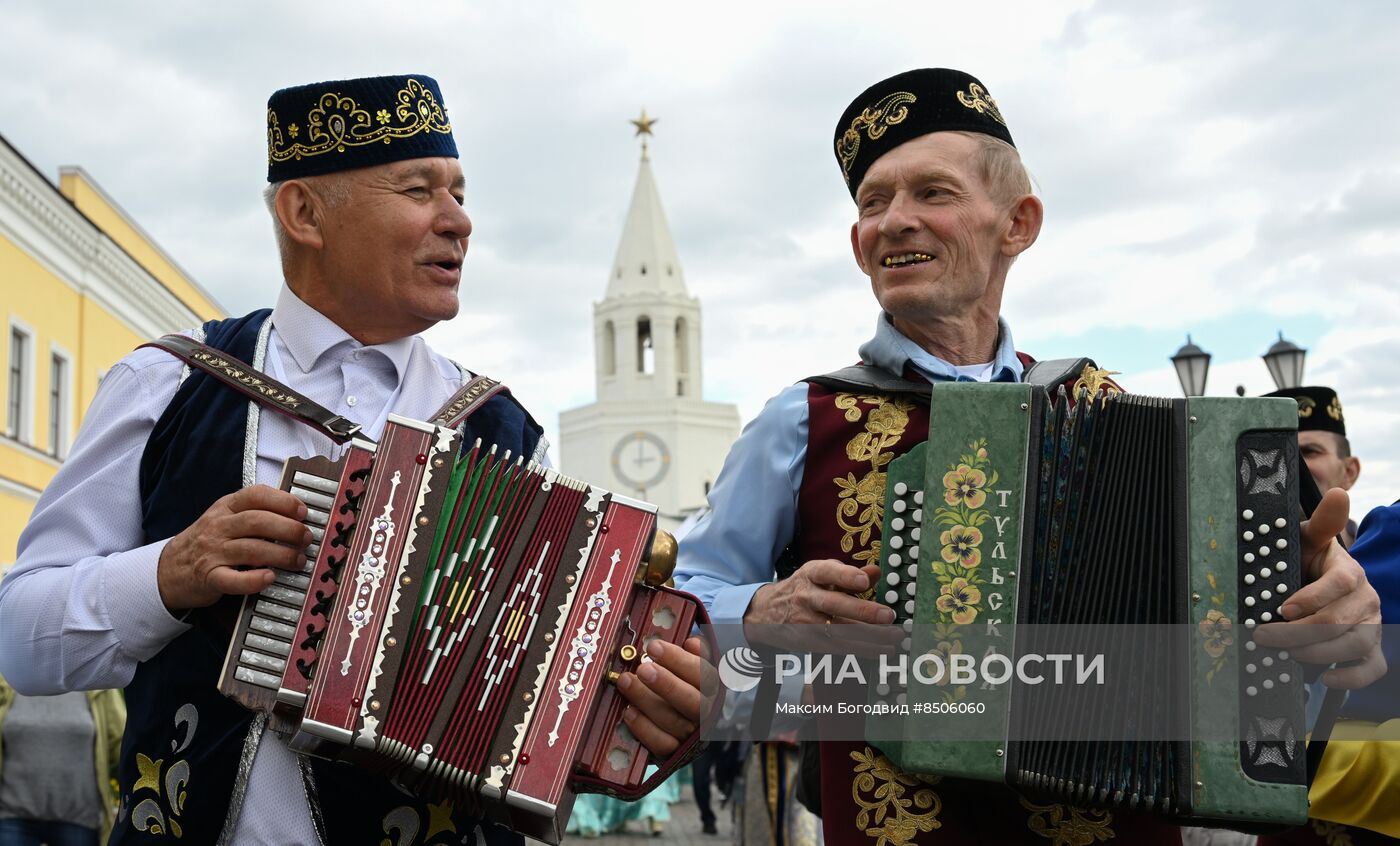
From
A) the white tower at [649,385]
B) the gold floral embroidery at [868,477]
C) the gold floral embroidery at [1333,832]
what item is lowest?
the gold floral embroidery at [1333,832]

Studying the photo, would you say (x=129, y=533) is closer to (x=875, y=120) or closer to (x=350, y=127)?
(x=350, y=127)

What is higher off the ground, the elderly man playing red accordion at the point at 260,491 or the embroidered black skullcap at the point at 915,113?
the embroidered black skullcap at the point at 915,113

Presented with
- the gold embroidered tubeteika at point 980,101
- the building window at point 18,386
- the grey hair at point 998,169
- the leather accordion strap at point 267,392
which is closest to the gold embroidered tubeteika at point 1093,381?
the grey hair at point 998,169

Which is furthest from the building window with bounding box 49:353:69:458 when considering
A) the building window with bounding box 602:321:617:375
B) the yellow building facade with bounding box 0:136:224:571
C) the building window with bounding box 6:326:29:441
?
the building window with bounding box 602:321:617:375

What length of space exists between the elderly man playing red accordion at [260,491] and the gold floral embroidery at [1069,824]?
0.68m

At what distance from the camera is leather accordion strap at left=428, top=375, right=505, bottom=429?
9.81 feet

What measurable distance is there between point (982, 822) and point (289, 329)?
65.1 inches

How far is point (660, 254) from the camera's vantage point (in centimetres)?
8488

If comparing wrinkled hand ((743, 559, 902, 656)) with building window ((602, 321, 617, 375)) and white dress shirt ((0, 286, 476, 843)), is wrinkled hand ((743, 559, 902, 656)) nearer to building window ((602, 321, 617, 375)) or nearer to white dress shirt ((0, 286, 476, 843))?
white dress shirt ((0, 286, 476, 843))

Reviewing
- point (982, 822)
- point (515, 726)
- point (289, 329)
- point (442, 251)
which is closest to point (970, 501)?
point (982, 822)

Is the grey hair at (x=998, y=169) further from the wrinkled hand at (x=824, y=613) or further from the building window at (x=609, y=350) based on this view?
the building window at (x=609, y=350)

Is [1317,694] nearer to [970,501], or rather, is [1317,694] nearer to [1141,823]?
[1141,823]

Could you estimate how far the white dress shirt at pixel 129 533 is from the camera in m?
2.72

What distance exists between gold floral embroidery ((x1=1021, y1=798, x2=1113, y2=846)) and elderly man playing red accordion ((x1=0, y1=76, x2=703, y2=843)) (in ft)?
2.23
